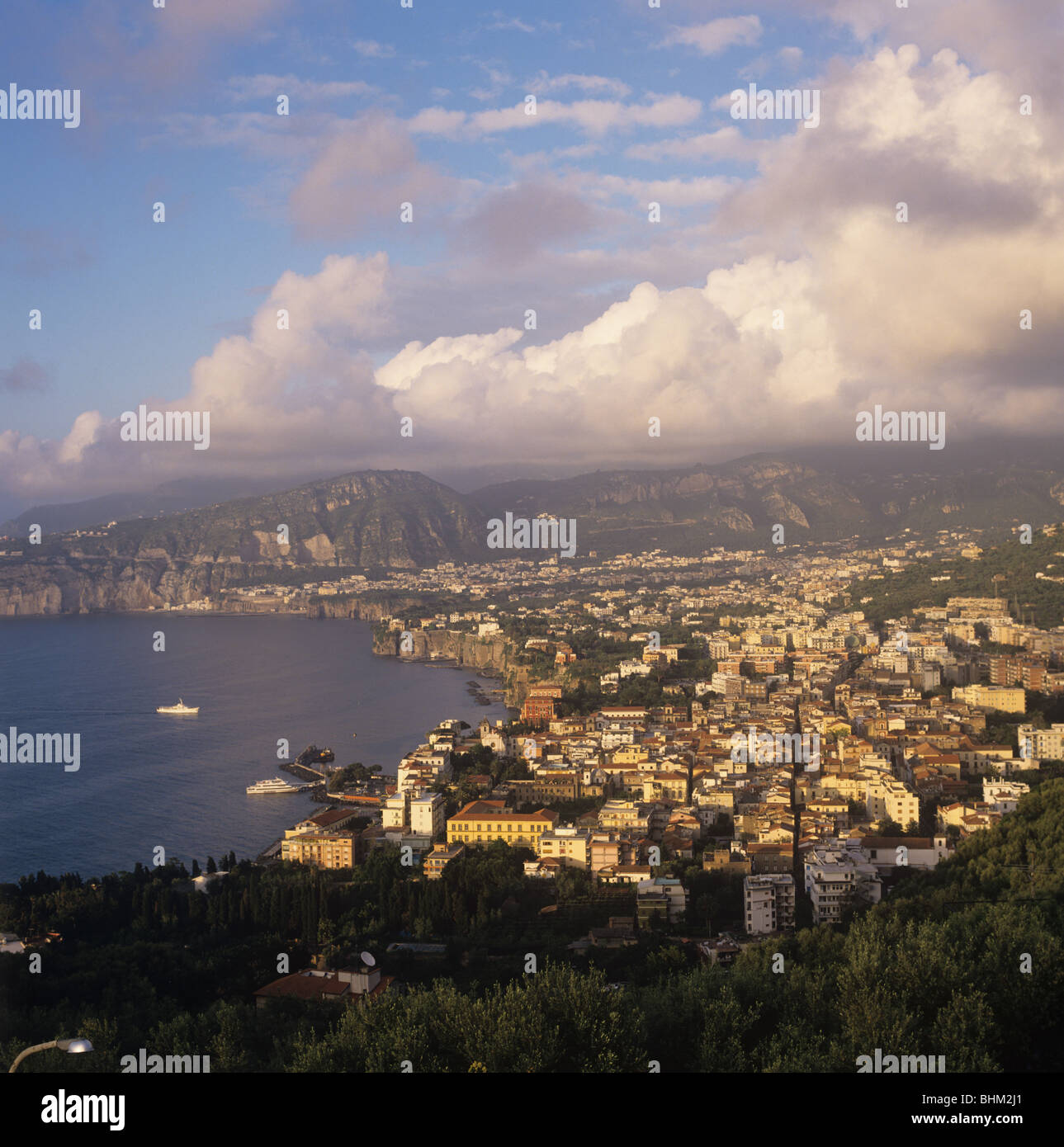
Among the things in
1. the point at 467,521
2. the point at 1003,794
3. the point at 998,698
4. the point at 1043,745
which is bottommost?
the point at 1003,794

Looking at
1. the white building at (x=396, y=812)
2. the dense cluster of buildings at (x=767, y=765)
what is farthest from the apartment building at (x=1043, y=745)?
the white building at (x=396, y=812)

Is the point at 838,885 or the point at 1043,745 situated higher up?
the point at 1043,745

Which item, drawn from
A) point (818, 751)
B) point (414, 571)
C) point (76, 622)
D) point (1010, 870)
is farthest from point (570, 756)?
point (414, 571)

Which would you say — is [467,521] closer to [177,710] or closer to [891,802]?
[177,710]

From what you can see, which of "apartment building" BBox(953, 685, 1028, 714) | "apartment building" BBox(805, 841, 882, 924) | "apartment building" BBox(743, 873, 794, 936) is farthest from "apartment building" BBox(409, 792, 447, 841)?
"apartment building" BBox(953, 685, 1028, 714)

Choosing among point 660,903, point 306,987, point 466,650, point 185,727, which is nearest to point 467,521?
point 466,650
